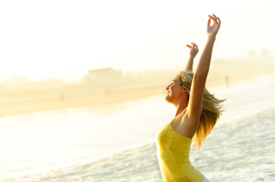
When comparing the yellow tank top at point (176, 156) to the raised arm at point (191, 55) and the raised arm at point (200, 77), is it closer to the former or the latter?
the raised arm at point (200, 77)

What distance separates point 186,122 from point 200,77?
344 millimetres

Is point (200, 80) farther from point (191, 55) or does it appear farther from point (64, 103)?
point (64, 103)

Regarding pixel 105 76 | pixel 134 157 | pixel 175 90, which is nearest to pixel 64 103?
pixel 134 157

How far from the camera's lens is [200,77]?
2.77 m

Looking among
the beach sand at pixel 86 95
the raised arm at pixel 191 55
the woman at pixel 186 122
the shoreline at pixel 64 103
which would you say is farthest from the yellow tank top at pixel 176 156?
the beach sand at pixel 86 95

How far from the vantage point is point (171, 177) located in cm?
296

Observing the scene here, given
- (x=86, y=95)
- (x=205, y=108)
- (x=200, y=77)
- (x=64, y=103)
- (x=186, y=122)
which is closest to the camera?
(x=200, y=77)

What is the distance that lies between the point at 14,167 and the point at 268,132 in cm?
646

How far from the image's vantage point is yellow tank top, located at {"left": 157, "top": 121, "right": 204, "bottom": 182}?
2931 mm

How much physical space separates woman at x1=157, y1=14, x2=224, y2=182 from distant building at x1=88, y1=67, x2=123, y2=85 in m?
96.8

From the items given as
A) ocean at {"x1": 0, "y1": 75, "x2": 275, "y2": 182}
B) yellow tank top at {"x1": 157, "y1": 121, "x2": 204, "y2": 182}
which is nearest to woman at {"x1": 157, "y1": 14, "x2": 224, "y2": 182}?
yellow tank top at {"x1": 157, "y1": 121, "x2": 204, "y2": 182}

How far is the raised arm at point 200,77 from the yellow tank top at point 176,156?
A: 14 cm

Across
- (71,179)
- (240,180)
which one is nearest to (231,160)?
(240,180)

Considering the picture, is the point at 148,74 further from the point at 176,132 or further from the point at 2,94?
the point at 176,132
